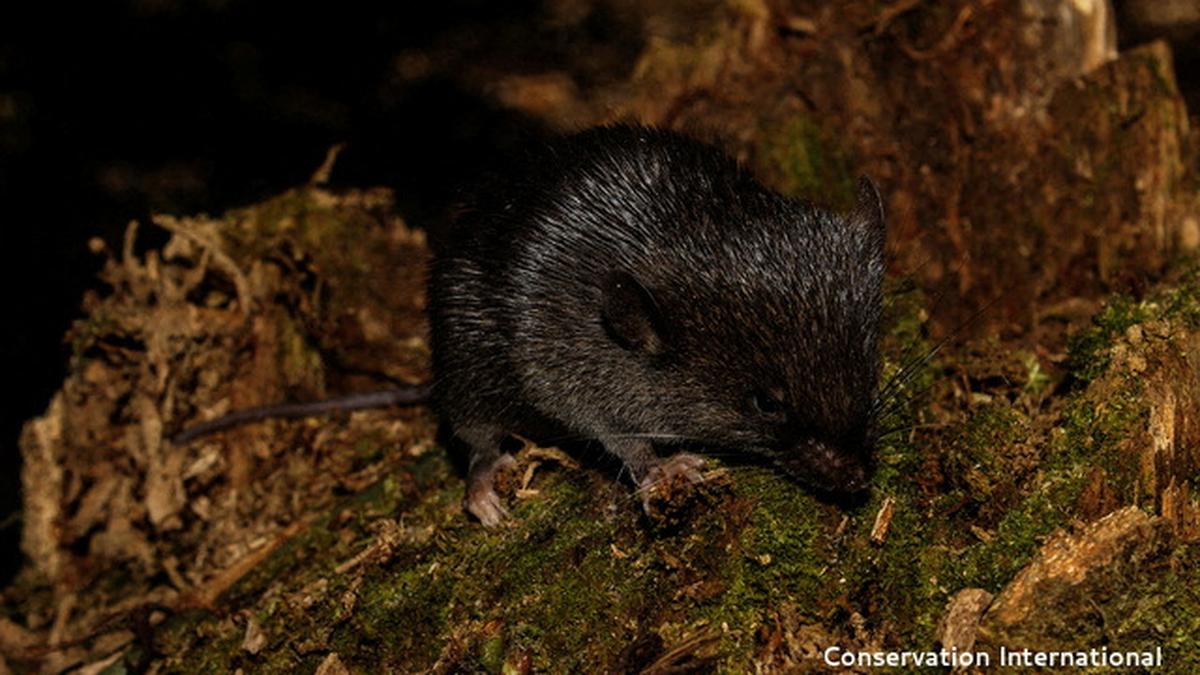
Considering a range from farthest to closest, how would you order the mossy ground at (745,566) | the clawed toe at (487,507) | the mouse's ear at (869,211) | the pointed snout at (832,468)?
the clawed toe at (487,507) < the mouse's ear at (869,211) < the pointed snout at (832,468) < the mossy ground at (745,566)

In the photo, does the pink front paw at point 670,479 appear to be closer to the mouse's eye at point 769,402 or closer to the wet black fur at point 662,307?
the wet black fur at point 662,307

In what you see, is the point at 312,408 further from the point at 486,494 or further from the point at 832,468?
the point at 832,468

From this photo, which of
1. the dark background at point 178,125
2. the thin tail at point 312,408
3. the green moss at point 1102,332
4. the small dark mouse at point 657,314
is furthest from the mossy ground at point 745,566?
the dark background at point 178,125

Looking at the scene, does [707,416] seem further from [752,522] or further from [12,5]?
[12,5]

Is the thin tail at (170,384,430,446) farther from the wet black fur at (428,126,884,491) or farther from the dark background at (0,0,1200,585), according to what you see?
the dark background at (0,0,1200,585)

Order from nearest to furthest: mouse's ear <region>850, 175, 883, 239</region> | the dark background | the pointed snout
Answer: the pointed snout, mouse's ear <region>850, 175, 883, 239</region>, the dark background

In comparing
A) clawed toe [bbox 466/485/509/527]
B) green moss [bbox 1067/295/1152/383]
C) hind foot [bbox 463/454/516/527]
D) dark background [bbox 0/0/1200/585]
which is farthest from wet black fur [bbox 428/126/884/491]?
dark background [bbox 0/0/1200/585]
